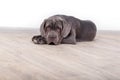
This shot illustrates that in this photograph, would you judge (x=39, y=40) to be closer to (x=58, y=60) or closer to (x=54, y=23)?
(x=54, y=23)

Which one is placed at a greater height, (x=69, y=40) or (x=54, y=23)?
(x=54, y=23)

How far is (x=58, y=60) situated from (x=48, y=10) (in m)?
1.63

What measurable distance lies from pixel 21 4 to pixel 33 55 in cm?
145

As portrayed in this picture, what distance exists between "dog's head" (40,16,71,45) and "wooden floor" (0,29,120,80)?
0.09 metres

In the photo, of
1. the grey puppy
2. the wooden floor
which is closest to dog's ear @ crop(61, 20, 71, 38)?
the grey puppy

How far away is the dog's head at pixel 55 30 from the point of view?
136 inches

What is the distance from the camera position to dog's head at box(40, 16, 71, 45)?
11.3ft

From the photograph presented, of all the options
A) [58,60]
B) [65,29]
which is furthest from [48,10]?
[58,60]

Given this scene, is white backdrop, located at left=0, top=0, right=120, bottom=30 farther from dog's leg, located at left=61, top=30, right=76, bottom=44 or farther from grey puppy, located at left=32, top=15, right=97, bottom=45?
dog's leg, located at left=61, top=30, right=76, bottom=44

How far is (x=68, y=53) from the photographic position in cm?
309

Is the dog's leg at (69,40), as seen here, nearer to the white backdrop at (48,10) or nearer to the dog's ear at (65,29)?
the dog's ear at (65,29)

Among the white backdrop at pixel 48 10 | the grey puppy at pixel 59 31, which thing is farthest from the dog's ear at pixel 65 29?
the white backdrop at pixel 48 10

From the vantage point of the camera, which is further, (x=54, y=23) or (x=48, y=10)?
(x=48, y=10)

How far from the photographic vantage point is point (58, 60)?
280 centimetres
